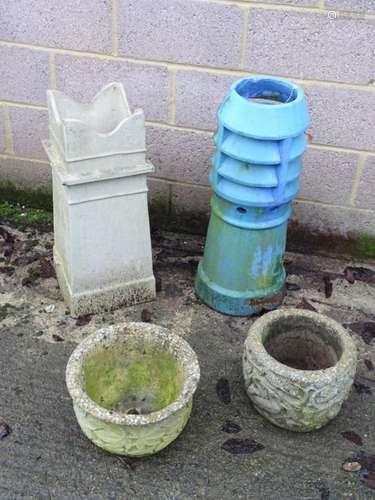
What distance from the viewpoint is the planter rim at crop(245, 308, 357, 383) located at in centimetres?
228

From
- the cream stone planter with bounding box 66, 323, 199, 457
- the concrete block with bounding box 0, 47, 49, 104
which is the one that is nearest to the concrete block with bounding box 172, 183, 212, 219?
the concrete block with bounding box 0, 47, 49, 104

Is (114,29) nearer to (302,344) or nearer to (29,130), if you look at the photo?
(29,130)

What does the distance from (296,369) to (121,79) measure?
71.1 inches

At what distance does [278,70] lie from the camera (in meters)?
3.07

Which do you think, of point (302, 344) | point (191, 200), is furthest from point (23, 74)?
point (302, 344)

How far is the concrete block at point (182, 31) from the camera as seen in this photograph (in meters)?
2.99

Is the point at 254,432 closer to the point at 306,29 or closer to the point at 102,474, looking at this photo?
the point at 102,474

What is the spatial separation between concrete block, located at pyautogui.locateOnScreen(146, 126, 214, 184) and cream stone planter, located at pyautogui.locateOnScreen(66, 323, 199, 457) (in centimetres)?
123

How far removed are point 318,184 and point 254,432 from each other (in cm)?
147

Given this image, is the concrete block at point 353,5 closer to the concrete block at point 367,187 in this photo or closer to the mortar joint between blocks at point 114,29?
the concrete block at point 367,187

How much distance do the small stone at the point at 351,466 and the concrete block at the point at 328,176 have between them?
150cm

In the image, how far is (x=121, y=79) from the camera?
325 centimetres

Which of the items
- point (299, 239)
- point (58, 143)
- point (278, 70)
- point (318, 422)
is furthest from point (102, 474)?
point (278, 70)

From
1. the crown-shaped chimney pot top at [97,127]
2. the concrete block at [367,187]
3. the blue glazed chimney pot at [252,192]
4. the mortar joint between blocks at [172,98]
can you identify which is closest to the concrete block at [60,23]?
the mortar joint between blocks at [172,98]
